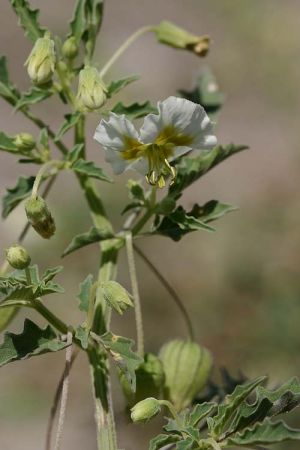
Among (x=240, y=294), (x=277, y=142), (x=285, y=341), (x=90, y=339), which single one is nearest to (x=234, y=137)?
(x=277, y=142)

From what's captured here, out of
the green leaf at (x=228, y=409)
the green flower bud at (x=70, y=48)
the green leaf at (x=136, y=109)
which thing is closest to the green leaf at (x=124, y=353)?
the green leaf at (x=228, y=409)

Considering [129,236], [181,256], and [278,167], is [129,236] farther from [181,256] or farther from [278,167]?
[278,167]

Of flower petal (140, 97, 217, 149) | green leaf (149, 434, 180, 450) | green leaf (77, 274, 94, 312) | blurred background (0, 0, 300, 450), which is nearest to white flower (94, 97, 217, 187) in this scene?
flower petal (140, 97, 217, 149)

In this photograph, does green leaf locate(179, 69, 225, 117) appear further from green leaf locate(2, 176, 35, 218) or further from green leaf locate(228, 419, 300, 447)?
green leaf locate(228, 419, 300, 447)

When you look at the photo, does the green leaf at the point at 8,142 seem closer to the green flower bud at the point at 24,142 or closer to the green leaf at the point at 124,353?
the green flower bud at the point at 24,142

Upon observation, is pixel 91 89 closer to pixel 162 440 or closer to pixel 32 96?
pixel 32 96
